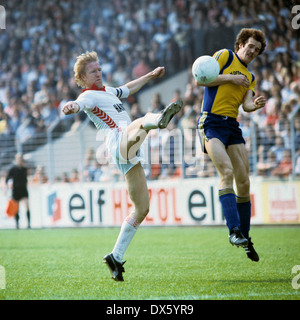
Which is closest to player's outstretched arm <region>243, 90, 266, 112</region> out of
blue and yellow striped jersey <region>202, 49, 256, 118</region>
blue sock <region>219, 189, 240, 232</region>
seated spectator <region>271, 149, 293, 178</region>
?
blue and yellow striped jersey <region>202, 49, 256, 118</region>

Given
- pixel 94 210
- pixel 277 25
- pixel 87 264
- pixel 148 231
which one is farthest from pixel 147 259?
pixel 277 25

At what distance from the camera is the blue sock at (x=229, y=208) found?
6.08m

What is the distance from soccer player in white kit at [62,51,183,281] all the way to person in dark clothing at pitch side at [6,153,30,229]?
9211mm

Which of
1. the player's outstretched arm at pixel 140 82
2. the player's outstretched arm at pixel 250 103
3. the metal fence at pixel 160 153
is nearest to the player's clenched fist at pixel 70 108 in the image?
the player's outstretched arm at pixel 140 82

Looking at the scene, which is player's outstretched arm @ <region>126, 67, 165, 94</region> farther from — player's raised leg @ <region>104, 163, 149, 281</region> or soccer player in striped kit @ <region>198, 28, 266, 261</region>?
player's raised leg @ <region>104, 163, 149, 281</region>

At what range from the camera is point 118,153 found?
5891 millimetres

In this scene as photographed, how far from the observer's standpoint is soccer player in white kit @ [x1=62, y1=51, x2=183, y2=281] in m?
5.79

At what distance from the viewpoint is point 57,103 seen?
59.5 ft

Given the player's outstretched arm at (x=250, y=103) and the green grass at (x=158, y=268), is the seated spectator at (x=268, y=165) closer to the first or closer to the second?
the green grass at (x=158, y=268)

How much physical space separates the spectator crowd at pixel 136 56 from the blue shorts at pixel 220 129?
575 cm

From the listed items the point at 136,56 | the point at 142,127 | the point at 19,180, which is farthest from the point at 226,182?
the point at 136,56
